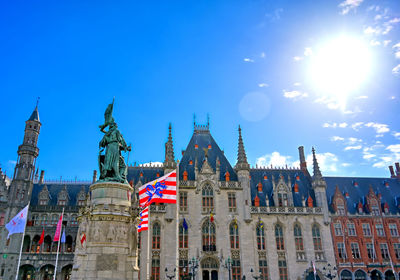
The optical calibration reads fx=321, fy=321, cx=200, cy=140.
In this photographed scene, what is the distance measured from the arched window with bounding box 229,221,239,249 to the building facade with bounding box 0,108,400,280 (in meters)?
0.05

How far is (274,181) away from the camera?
4791 centimetres

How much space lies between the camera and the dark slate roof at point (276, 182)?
1865 inches

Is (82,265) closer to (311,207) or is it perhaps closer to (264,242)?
(264,242)

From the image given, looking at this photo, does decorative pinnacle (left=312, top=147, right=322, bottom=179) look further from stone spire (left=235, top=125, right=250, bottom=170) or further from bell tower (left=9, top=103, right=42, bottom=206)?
bell tower (left=9, top=103, right=42, bottom=206)

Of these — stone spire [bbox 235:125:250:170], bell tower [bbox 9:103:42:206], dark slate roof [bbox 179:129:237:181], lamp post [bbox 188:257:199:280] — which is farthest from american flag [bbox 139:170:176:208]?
bell tower [bbox 9:103:42:206]

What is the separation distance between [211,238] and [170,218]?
6.02 m

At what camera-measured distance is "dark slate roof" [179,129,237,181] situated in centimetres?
4669

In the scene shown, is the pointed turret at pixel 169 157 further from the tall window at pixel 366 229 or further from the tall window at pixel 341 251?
the tall window at pixel 366 229

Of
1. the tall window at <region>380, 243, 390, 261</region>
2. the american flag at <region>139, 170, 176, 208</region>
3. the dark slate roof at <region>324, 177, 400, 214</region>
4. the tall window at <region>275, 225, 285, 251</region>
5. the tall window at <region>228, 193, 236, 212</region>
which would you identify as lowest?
the tall window at <region>380, 243, 390, 261</region>

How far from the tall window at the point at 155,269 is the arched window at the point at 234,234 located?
988 centimetres

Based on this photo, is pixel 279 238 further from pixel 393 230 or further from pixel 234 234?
pixel 393 230

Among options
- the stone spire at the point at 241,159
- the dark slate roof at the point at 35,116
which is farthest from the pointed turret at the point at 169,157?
the dark slate roof at the point at 35,116

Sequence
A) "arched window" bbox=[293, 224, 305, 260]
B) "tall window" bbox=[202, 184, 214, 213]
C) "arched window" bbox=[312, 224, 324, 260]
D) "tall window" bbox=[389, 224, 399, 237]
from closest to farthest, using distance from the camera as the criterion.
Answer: "arched window" bbox=[293, 224, 305, 260]
"tall window" bbox=[202, 184, 214, 213]
"arched window" bbox=[312, 224, 324, 260]
"tall window" bbox=[389, 224, 399, 237]

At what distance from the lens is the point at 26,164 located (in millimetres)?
47344
